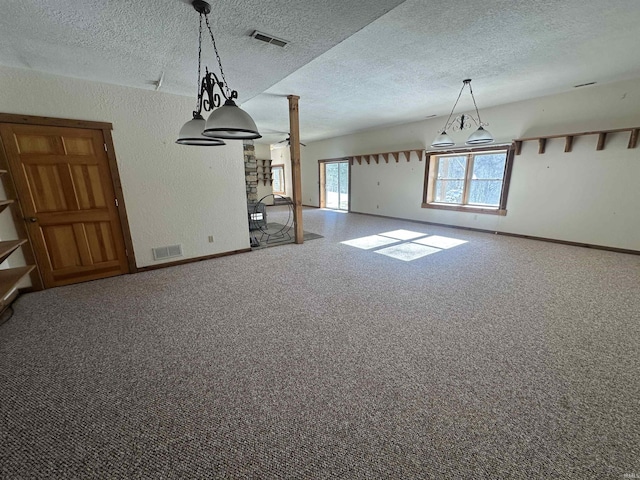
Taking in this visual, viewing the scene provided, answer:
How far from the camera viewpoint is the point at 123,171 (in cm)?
Result: 353

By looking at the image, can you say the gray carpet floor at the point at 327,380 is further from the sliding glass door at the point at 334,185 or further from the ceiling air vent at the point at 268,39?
the sliding glass door at the point at 334,185

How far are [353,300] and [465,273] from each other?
1.78 meters

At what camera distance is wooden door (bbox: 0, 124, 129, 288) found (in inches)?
118

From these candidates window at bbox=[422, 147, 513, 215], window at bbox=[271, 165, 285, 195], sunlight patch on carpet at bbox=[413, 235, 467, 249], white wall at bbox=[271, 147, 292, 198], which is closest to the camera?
sunlight patch on carpet at bbox=[413, 235, 467, 249]

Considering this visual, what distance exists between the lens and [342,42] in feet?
9.04

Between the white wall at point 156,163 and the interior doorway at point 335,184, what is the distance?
18.2ft

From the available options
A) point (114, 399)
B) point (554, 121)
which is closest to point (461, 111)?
point (554, 121)

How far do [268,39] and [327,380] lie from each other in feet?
9.51

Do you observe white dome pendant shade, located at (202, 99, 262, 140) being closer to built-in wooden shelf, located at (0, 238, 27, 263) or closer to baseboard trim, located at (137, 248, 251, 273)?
built-in wooden shelf, located at (0, 238, 27, 263)

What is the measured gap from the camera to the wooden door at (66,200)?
301 centimetres

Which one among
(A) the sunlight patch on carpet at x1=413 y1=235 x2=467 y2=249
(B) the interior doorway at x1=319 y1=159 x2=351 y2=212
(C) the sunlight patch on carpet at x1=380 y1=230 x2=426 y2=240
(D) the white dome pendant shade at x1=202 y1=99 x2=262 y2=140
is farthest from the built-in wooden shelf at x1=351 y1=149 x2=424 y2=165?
(D) the white dome pendant shade at x1=202 y1=99 x2=262 y2=140

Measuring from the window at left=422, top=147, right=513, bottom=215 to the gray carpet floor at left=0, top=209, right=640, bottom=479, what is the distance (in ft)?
9.22

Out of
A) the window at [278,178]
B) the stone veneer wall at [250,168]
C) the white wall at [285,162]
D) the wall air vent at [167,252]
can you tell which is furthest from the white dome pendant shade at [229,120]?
the window at [278,178]

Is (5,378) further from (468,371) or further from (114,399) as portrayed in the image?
(468,371)
